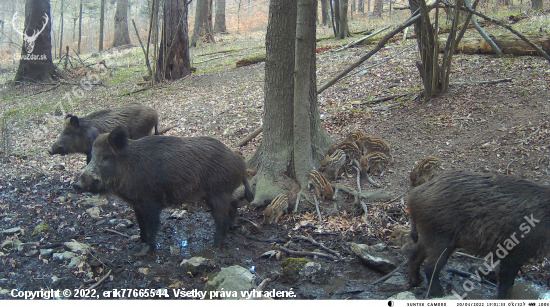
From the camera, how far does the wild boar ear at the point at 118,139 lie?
15.7 ft

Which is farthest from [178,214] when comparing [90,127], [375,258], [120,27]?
[120,27]

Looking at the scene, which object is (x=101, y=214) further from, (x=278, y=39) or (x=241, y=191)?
(x=278, y=39)

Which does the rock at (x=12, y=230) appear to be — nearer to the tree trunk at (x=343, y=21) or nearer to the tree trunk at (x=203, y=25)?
the tree trunk at (x=343, y=21)

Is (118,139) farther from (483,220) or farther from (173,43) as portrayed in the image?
(173,43)

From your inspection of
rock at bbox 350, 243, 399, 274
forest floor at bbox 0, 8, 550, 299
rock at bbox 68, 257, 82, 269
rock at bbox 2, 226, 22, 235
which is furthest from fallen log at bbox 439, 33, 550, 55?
rock at bbox 2, 226, 22, 235

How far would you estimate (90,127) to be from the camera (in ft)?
24.0

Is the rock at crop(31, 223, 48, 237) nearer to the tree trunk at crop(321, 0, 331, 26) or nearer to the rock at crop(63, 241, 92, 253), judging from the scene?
the rock at crop(63, 241, 92, 253)

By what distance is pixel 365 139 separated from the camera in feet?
A: 22.5

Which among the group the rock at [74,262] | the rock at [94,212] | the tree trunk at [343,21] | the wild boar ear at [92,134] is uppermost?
the tree trunk at [343,21]

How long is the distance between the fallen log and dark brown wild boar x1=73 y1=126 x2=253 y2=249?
7413 millimetres

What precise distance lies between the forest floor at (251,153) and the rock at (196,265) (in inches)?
2.5

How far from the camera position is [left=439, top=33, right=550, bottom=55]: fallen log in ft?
31.4

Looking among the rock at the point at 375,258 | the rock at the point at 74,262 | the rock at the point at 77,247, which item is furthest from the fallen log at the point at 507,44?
the rock at the point at 74,262

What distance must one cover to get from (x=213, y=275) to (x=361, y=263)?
5.45 ft
